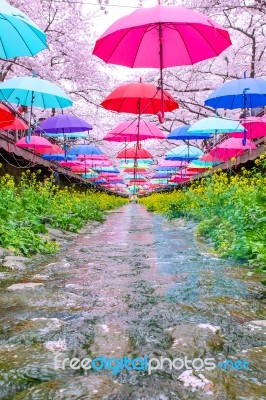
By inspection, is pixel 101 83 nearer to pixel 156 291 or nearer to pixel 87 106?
pixel 87 106

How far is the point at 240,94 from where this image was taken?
27.6 feet

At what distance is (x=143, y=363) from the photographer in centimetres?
218

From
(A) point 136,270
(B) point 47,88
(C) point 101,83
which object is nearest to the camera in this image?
(A) point 136,270

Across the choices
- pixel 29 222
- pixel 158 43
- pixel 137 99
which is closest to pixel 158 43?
pixel 158 43

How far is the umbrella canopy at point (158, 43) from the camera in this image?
18.5 ft

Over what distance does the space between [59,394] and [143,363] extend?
519mm

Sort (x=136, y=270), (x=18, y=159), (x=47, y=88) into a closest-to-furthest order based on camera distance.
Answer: (x=136, y=270) < (x=47, y=88) < (x=18, y=159)

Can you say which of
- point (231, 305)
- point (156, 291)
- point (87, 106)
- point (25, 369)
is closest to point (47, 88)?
point (156, 291)

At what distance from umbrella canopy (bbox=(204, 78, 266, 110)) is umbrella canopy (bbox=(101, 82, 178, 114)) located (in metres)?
1.12

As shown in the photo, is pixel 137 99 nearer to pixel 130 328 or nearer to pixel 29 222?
pixel 29 222

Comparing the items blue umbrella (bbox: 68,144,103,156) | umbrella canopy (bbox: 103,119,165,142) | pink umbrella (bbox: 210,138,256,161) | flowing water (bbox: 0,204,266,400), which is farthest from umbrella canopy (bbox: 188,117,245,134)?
blue umbrella (bbox: 68,144,103,156)

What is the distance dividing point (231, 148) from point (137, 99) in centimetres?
387

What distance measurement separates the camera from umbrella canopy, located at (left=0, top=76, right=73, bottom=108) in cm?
790

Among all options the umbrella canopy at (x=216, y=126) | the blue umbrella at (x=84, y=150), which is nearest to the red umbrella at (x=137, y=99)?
the umbrella canopy at (x=216, y=126)
